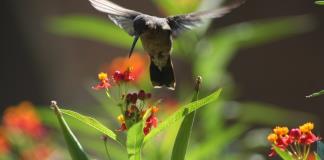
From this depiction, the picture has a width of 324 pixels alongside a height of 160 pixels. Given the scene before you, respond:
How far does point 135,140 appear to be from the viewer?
5.10ft

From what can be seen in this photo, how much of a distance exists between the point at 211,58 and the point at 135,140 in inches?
50.9

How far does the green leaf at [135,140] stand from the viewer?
151 cm

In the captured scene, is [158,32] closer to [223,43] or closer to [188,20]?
[188,20]

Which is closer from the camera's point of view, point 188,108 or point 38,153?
point 188,108

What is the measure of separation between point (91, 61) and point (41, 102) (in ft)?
2.52

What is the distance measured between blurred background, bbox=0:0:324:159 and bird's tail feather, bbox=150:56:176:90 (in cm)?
26

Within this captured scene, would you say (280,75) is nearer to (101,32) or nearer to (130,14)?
(101,32)

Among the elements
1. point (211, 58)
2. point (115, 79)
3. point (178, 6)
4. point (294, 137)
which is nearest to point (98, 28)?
point (178, 6)

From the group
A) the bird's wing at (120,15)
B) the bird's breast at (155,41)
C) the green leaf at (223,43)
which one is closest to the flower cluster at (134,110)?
the bird's wing at (120,15)

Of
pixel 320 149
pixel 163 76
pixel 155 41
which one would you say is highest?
pixel 155 41

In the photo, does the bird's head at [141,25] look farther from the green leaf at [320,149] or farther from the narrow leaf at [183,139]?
the green leaf at [320,149]

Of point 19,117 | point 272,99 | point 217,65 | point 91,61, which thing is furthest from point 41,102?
point 217,65

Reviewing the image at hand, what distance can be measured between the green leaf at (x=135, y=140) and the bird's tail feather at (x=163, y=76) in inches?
24.0

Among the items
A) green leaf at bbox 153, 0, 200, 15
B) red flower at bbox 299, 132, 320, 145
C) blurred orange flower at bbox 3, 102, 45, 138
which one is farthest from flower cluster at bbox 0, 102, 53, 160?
red flower at bbox 299, 132, 320, 145
